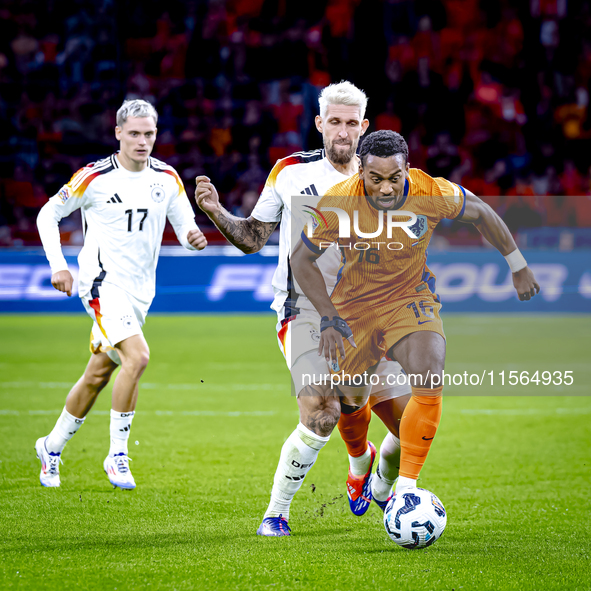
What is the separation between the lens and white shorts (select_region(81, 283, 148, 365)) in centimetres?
548

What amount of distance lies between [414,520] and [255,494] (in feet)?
5.13

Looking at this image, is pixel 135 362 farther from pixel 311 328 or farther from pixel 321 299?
pixel 321 299

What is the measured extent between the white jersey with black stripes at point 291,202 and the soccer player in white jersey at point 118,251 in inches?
39.0

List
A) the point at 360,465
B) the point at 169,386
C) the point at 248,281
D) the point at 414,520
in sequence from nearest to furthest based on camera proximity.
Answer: the point at 414,520, the point at 360,465, the point at 169,386, the point at 248,281

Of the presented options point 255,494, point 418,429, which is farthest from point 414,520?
point 255,494

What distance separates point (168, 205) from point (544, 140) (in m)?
13.0

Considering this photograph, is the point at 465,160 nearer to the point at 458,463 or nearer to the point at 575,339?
the point at 575,339

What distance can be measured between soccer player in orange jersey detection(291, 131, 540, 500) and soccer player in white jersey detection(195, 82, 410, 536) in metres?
0.18

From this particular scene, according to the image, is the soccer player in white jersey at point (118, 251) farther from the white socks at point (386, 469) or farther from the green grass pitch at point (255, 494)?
the white socks at point (386, 469)

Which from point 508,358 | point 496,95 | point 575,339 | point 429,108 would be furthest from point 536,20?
point 508,358

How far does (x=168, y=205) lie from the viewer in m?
5.91

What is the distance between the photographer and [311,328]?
432cm

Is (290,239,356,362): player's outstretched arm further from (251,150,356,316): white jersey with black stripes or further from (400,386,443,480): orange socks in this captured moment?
(400,386,443,480): orange socks

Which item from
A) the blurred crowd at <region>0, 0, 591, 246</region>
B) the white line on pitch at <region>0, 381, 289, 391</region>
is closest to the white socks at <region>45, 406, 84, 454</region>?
the white line on pitch at <region>0, 381, 289, 391</region>
